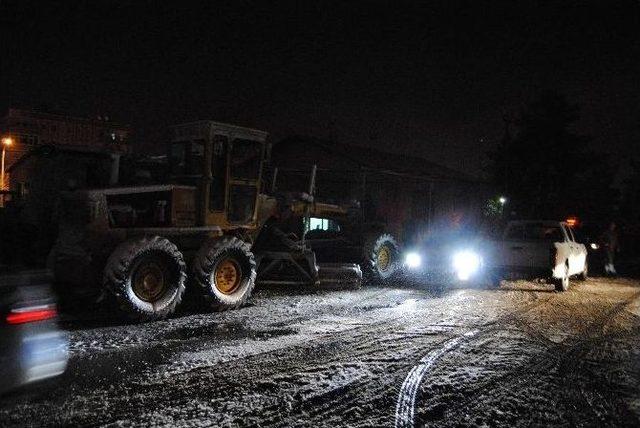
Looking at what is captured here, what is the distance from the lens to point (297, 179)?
781 inches

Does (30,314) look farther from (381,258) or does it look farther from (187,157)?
(381,258)

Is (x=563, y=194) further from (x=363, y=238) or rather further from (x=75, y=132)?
(x=75, y=132)

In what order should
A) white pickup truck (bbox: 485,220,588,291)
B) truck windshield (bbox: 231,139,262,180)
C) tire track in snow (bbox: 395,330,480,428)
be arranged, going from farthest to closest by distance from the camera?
white pickup truck (bbox: 485,220,588,291), truck windshield (bbox: 231,139,262,180), tire track in snow (bbox: 395,330,480,428)

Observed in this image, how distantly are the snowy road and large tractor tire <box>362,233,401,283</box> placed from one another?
12.8 feet

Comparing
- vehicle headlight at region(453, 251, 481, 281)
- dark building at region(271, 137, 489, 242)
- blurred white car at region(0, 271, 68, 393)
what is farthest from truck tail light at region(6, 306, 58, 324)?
vehicle headlight at region(453, 251, 481, 281)

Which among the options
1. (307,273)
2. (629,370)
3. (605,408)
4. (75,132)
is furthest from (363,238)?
(75,132)

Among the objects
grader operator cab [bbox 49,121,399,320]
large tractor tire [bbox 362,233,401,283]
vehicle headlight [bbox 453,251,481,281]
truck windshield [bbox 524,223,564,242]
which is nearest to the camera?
grader operator cab [bbox 49,121,399,320]

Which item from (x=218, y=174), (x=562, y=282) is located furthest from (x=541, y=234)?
(x=218, y=174)

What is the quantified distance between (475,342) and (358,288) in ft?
18.8

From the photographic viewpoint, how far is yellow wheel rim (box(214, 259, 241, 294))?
1002cm

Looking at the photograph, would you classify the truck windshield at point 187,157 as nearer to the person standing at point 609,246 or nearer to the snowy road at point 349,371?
the snowy road at point 349,371

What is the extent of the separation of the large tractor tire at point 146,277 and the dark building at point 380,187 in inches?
208

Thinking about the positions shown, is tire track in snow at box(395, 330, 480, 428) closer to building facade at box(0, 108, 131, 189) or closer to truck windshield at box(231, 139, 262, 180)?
truck windshield at box(231, 139, 262, 180)

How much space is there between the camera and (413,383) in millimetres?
5664
